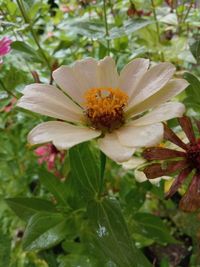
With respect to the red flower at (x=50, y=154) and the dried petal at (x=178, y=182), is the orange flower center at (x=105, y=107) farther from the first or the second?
the red flower at (x=50, y=154)

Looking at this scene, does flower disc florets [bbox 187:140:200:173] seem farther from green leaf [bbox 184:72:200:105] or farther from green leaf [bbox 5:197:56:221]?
green leaf [bbox 5:197:56:221]

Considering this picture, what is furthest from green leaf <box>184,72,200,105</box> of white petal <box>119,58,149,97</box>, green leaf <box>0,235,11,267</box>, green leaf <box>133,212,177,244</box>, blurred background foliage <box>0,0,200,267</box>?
green leaf <box>0,235,11,267</box>

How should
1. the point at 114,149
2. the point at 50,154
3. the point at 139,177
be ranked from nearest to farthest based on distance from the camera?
1. the point at 114,149
2. the point at 139,177
3. the point at 50,154

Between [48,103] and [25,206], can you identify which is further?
[25,206]

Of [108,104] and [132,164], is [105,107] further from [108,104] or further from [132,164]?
[132,164]

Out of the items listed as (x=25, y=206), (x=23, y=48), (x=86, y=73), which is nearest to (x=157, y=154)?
(x=86, y=73)

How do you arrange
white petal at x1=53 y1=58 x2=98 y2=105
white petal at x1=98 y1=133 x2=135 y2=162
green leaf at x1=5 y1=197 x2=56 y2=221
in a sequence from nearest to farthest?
white petal at x1=98 y1=133 x2=135 y2=162 → white petal at x1=53 y1=58 x2=98 y2=105 → green leaf at x1=5 y1=197 x2=56 y2=221

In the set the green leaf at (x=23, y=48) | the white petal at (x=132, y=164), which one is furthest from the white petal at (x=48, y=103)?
the green leaf at (x=23, y=48)

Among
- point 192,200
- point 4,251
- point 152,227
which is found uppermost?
point 192,200
